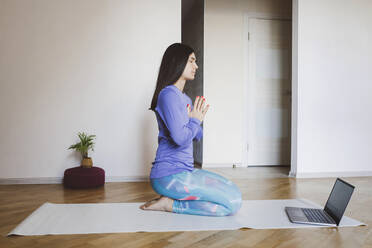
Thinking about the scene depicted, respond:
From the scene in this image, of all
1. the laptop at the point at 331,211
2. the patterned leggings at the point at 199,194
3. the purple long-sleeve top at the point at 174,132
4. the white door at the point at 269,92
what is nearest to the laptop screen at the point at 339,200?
the laptop at the point at 331,211

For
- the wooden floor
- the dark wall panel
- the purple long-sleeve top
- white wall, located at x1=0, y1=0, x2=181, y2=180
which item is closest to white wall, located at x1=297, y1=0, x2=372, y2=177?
the wooden floor

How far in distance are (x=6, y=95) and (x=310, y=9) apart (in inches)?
148

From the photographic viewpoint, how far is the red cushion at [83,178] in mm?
3188

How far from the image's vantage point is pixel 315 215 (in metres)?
2.13

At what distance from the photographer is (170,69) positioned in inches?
85.7

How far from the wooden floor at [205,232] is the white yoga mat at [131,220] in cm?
8

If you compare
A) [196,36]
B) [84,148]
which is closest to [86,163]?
[84,148]

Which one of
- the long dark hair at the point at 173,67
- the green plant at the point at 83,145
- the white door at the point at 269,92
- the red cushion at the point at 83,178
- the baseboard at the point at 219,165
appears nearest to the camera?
the long dark hair at the point at 173,67

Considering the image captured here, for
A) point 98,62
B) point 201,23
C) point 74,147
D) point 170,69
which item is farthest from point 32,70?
point 201,23

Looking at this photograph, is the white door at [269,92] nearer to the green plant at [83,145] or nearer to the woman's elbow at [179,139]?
the green plant at [83,145]

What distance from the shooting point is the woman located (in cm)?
207

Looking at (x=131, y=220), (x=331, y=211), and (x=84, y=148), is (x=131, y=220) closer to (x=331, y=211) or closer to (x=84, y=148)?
(x=331, y=211)

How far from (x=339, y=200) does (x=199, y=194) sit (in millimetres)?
866

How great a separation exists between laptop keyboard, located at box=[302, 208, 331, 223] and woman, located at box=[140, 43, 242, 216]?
0.46 metres
